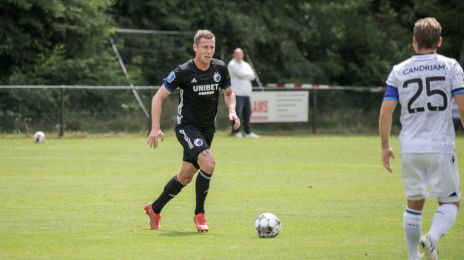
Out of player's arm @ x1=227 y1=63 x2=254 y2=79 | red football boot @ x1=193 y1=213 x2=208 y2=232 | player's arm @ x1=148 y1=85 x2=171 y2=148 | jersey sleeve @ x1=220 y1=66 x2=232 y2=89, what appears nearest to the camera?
player's arm @ x1=148 y1=85 x2=171 y2=148

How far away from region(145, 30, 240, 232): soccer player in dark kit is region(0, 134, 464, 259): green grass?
1.22ft

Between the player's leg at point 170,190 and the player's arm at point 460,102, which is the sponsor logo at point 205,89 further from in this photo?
the player's arm at point 460,102

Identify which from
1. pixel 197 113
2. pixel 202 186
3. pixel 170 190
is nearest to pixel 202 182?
pixel 202 186

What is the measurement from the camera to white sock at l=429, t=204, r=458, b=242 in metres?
7.25

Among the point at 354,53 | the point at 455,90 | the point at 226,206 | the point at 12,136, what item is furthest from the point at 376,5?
the point at 455,90

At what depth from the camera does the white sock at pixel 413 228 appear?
737 cm

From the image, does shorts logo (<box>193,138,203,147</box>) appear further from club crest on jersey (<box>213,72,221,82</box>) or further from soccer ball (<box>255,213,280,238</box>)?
soccer ball (<box>255,213,280,238</box>)

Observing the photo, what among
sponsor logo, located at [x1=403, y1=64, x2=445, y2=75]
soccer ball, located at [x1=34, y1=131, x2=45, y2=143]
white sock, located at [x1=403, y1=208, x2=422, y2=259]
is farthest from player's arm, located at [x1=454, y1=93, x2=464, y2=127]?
soccer ball, located at [x1=34, y1=131, x2=45, y2=143]

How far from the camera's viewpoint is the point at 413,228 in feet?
24.2

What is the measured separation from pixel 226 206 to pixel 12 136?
46.8 ft

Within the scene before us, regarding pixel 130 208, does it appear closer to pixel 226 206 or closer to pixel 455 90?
pixel 226 206

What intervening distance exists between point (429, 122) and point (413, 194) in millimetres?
570

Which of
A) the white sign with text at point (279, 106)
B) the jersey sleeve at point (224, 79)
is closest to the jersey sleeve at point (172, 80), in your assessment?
the jersey sleeve at point (224, 79)

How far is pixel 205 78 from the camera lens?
9969mm
